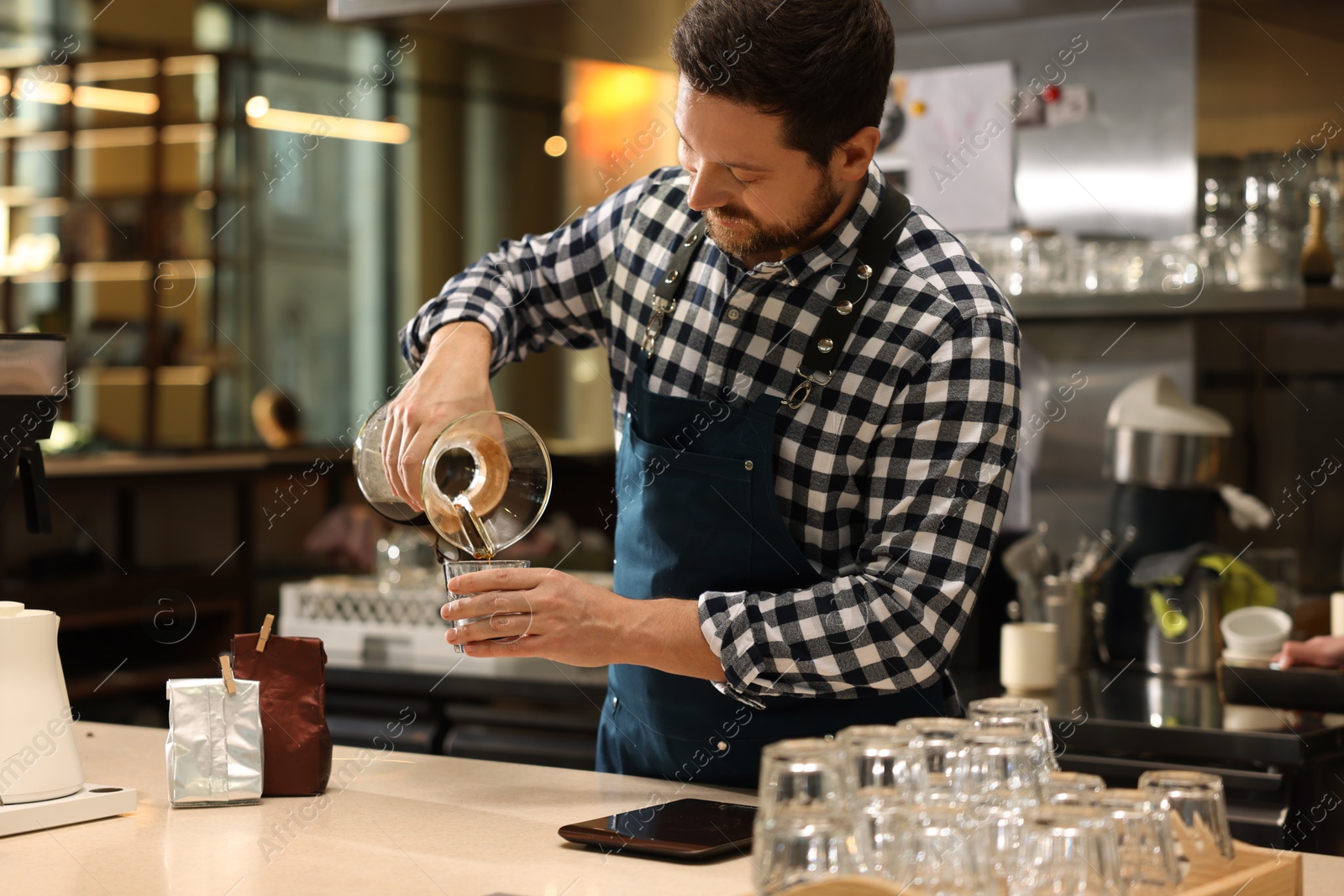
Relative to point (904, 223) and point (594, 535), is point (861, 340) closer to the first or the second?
point (904, 223)

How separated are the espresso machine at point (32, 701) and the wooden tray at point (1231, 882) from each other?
34.1 inches

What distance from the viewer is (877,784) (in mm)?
1127

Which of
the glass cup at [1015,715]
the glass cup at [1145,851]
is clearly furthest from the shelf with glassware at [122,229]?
the glass cup at [1145,851]

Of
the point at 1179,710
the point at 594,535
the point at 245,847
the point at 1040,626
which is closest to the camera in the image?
the point at 245,847

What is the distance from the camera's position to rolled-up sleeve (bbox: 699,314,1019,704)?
1.57 metres

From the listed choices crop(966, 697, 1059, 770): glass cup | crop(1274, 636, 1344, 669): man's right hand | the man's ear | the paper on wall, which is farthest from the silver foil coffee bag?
the paper on wall

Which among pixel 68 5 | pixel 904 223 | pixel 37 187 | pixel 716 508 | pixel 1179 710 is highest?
→ pixel 68 5

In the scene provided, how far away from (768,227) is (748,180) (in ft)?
0.23

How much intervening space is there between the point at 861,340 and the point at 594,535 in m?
4.04

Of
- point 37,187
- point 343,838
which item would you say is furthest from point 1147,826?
point 37,187

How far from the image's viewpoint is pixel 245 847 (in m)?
1.40

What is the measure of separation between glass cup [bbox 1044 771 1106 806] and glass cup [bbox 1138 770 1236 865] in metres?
0.05

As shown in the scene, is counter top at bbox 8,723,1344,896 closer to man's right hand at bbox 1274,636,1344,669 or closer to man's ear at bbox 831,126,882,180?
man's ear at bbox 831,126,882,180

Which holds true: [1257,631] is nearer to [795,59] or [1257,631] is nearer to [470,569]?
[795,59]
